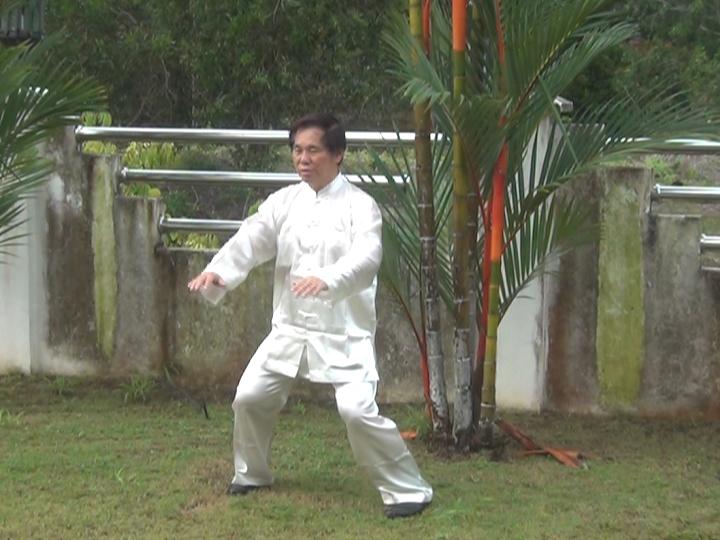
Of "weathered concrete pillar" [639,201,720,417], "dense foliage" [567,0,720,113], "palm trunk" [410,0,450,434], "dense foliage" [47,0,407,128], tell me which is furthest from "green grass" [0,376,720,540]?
"dense foliage" [567,0,720,113]

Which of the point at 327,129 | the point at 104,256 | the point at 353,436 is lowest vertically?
the point at 353,436

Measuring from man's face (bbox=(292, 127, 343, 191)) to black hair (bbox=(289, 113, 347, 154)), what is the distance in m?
0.02

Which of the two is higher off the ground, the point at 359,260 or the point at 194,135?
the point at 194,135

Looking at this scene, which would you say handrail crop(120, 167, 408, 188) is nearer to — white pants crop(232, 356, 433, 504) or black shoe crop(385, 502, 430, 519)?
white pants crop(232, 356, 433, 504)

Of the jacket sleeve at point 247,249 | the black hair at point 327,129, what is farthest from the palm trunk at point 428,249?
the jacket sleeve at point 247,249

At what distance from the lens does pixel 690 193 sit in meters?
7.04

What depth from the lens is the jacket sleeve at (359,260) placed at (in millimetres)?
5285

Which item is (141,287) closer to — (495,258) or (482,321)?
(482,321)

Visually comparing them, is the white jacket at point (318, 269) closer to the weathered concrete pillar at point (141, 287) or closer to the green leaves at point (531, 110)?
the green leaves at point (531, 110)

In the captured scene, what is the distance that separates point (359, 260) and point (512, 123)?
1148 millimetres

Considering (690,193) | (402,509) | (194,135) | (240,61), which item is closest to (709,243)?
(690,193)

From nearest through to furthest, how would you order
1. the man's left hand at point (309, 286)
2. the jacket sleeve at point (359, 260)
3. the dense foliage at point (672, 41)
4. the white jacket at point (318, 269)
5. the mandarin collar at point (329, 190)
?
the man's left hand at point (309, 286), the jacket sleeve at point (359, 260), the white jacket at point (318, 269), the mandarin collar at point (329, 190), the dense foliage at point (672, 41)

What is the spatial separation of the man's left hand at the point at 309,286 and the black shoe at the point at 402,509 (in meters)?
0.99

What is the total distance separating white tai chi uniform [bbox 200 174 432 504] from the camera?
5484mm
